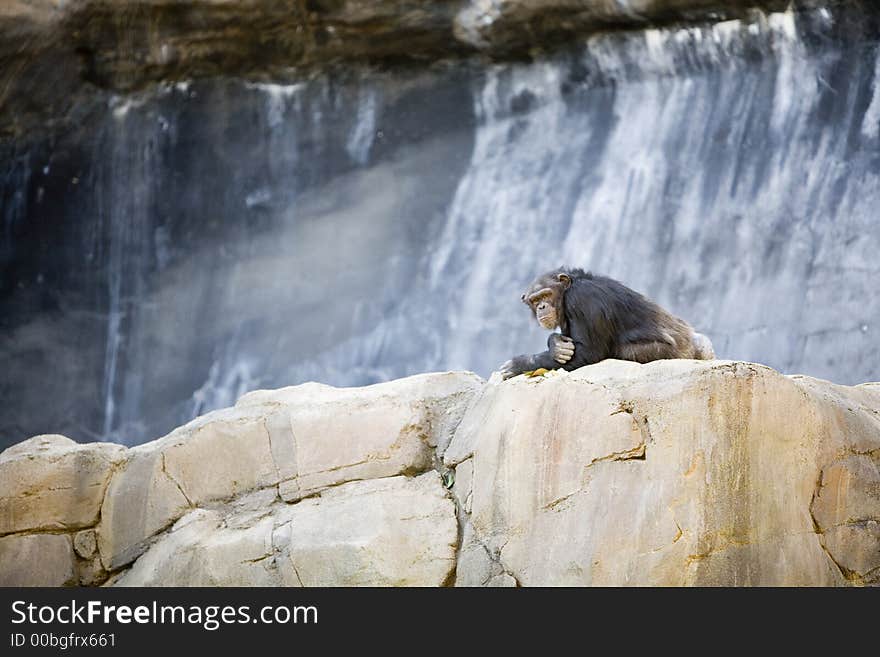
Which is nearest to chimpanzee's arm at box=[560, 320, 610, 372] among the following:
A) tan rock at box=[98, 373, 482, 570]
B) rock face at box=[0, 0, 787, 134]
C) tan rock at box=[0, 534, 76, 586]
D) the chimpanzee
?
Result: the chimpanzee

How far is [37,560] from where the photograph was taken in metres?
7.25

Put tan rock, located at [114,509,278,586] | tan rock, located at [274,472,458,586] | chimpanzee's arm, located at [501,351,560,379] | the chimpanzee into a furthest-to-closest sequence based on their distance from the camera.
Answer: chimpanzee's arm, located at [501,351,560,379]
the chimpanzee
tan rock, located at [114,509,278,586]
tan rock, located at [274,472,458,586]

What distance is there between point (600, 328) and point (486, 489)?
1.39 metres

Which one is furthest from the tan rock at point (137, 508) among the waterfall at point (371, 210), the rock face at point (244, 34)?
the rock face at point (244, 34)

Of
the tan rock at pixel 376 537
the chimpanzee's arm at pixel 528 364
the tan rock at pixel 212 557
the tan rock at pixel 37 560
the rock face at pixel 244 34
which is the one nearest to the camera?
the tan rock at pixel 376 537

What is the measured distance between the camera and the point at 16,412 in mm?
13016

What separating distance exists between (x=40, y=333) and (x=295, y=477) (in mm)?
7233

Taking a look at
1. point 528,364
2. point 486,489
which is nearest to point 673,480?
point 486,489

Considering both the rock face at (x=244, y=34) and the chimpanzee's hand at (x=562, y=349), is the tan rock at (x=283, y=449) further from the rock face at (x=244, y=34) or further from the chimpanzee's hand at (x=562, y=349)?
the rock face at (x=244, y=34)

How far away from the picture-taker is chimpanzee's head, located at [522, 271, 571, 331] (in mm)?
7258

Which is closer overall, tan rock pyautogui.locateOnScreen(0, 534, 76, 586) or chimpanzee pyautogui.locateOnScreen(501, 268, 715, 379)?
chimpanzee pyautogui.locateOnScreen(501, 268, 715, 379)

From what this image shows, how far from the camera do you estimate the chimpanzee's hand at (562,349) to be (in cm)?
702

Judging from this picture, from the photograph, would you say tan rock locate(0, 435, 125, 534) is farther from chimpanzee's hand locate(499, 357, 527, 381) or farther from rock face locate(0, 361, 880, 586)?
chimpanzee's hand locate(499, 357, 527, 381)
